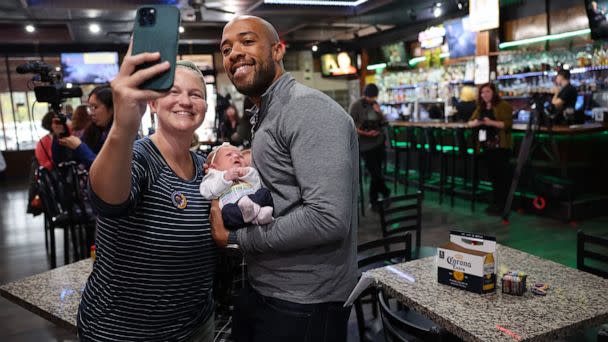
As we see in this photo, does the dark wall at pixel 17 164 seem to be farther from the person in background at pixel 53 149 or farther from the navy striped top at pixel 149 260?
the navy striped top at pixel 149 260

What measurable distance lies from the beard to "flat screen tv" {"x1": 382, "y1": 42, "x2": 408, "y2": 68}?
10.8 meters

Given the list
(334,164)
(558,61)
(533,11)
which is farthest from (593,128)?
(334,164)

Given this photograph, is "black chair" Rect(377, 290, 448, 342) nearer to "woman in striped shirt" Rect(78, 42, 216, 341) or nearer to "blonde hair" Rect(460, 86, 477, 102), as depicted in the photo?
"woman in striped shirt" Rect(78, 42, 216, 341)

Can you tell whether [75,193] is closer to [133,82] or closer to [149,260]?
[149,260]

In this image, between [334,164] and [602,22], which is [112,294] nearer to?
[334,164]

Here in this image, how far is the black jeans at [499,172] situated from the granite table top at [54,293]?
5526mm

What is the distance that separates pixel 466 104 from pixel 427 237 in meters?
3.90

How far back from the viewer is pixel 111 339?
1.29m

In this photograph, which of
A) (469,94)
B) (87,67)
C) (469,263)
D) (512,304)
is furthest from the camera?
(87,67)

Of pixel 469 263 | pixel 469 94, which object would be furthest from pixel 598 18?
pixel 469 263

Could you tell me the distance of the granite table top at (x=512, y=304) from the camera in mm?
1613

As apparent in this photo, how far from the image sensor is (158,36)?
0.91 m

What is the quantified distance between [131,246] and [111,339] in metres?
0.27

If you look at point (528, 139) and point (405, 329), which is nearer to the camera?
point (405, 329)
